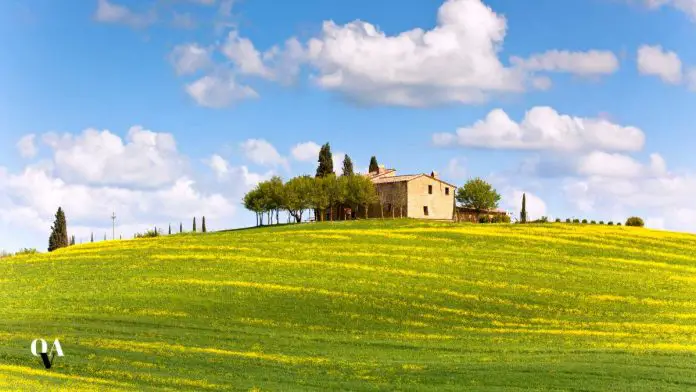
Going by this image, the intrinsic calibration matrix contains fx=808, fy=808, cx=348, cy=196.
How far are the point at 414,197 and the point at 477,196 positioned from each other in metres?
14.3

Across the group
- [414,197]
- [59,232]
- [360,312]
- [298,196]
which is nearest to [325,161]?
[298,196]

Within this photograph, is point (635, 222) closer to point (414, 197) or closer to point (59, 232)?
point (414, 197)

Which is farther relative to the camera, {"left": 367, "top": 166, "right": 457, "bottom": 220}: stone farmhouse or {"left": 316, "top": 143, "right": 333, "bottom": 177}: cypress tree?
{"left": 316, "top": 143, "right": 333, "bottom": 177}: cypress tree

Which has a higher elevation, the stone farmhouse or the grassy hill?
the stone farmhouse

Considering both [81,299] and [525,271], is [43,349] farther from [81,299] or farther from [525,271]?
[525,271]

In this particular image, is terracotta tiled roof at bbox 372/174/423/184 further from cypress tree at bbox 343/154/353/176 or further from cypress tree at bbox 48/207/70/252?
cypress tree at bbox 48/207/70/252

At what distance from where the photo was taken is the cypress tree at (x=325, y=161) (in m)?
139

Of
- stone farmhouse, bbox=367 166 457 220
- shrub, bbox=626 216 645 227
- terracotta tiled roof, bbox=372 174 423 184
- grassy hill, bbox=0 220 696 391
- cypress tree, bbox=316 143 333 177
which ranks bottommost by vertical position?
grassy hill, bbox=0 220 696 391

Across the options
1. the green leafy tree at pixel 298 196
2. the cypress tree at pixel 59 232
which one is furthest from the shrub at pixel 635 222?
the cypress tree at pixel 59 232

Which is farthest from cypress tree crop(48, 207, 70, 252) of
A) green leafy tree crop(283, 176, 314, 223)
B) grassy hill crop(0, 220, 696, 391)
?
grassy hill crop(0, 220, 696, 391)

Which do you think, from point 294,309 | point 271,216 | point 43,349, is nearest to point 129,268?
point 294,309

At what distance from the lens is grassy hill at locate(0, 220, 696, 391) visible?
34906mm

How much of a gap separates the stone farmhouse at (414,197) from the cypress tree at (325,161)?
9.39m

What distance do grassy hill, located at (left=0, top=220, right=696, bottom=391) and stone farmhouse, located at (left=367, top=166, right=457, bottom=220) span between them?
40344mm
